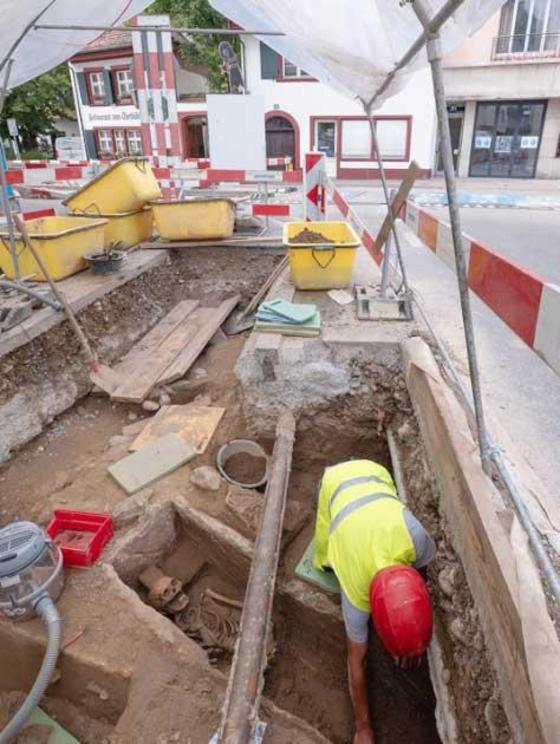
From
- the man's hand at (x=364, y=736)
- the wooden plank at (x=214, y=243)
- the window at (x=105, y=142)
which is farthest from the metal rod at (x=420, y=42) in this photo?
the window at (x=105, y=142)

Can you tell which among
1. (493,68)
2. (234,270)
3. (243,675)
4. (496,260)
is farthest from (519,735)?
(493,68)

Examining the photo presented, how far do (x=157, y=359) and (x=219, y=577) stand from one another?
2445 mm

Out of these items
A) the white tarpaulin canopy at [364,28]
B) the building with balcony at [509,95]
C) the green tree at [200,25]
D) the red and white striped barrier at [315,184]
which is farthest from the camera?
the green tree at [200,25]

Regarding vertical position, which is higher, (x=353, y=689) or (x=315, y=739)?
(x=315, y=739)

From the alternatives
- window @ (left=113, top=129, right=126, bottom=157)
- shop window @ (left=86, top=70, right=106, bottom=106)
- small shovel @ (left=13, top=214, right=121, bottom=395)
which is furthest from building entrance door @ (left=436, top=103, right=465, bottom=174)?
small shovel @ (left=13, top=214, right=121, bottom=395)

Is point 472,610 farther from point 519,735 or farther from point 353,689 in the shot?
point 353,689

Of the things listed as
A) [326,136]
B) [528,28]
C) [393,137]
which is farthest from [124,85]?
[528,28]

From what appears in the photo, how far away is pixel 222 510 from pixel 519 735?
1955 mm

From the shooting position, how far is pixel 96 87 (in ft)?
72.4

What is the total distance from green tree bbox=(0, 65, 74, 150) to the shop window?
460 centimetres

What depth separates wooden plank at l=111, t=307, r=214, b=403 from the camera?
4262 millimetres

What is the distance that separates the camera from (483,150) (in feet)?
62.4

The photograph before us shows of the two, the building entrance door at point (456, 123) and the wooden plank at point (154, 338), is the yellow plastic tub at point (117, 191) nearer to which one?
the wooden plank at point (154, 338)

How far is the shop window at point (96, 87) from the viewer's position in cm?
2184
